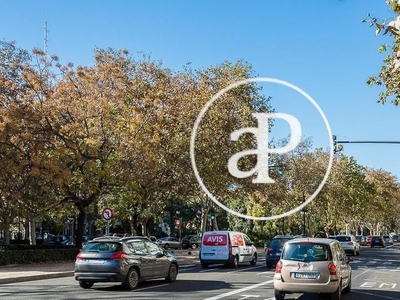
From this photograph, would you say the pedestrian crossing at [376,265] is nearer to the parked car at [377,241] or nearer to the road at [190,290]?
the road at [190,290]

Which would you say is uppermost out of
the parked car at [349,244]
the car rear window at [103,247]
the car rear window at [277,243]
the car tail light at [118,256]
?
the car rear window at [103,247]

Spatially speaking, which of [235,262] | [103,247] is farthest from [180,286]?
[235,262]

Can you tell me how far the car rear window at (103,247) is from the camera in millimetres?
17344

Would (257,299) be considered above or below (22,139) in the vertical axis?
below

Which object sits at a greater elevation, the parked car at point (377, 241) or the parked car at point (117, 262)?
the parked car at point (117, 262)

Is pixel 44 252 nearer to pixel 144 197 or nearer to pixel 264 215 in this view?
pixel 144 197

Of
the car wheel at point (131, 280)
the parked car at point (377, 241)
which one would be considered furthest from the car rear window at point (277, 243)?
the parked car at point (377, 241)

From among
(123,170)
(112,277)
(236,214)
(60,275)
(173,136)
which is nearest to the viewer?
(112,277)

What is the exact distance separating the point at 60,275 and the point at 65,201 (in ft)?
36.5

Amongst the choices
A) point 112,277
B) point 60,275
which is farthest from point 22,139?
point 112,277

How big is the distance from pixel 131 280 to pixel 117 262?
0.80 m

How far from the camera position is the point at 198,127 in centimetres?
3744

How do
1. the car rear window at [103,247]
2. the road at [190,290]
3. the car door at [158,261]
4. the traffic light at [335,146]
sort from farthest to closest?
the traffic light at [335,146] → the car door at [158,261] → the car rear window at [103,247] → the road at [190,290]

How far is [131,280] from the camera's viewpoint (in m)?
17.3
